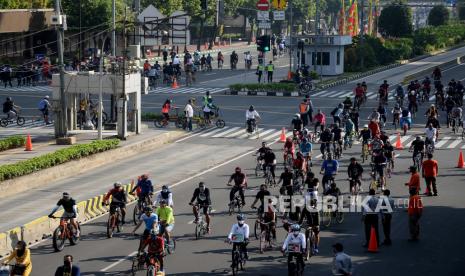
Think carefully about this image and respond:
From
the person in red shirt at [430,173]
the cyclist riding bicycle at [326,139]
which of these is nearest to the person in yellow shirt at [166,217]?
the person in red shirt at [430,173]

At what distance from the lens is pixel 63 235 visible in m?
27.5

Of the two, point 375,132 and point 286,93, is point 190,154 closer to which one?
point 375,132

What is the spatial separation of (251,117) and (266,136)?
158 cm

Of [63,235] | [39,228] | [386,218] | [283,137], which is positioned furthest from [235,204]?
[283,137]

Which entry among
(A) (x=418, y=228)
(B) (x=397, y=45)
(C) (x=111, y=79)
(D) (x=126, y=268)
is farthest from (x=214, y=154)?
(B) (x=397, y=45)

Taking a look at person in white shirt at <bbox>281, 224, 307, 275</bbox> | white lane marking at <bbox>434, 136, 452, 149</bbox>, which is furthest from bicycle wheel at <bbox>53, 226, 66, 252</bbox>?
white lane marking at <bbox>434, 136, 452, 149</bbox>

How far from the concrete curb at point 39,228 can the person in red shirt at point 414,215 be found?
9600mm

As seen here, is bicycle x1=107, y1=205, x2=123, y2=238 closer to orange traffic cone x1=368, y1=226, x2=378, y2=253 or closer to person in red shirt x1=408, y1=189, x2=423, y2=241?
orange traffic cone x1=368, y1=226, x2=378, y2=253

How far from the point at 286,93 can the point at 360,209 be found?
122 feet

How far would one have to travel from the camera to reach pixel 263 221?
1085 inches

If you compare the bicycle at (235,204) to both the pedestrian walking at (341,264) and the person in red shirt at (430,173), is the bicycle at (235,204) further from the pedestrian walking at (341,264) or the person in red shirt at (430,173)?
the pedestrian walking at (341,264)

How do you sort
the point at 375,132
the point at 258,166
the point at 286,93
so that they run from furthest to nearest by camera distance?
the point at 286,93 < the point at 375,132 < the point at 258,166

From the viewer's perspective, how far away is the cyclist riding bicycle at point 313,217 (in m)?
27.1

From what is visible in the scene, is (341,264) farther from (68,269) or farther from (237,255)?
(68,269)
